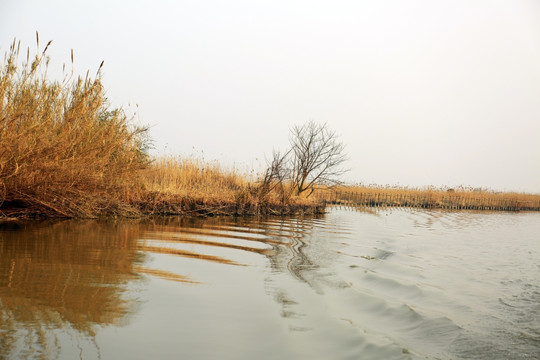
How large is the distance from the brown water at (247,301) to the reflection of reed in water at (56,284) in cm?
1

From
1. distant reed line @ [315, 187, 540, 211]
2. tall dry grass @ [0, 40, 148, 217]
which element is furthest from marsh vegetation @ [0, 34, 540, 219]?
distant reed line @ [315, 187, 540, 211]

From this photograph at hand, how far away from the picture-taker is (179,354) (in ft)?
9.68

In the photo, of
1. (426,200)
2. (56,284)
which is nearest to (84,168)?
(56,284)

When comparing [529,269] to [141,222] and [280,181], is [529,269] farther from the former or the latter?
[280,181]

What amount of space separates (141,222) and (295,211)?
347 inches

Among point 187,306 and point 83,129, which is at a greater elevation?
point 83,129

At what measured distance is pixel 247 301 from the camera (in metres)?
4.46

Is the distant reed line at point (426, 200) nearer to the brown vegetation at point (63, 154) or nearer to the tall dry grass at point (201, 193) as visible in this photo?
the tall dry grass at point (201, 193)

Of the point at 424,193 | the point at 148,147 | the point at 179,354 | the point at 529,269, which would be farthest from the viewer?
the point at 424,193

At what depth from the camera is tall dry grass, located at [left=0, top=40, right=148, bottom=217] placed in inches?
287

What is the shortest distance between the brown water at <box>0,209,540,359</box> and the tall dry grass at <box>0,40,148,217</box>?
951mm

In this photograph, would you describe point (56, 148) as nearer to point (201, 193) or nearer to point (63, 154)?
point (63, 154)

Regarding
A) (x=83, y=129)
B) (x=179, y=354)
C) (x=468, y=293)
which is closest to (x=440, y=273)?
(x=468, y=293)

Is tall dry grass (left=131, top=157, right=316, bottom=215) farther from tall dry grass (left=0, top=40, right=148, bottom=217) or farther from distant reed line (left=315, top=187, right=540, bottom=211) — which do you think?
distant reed line (left=315, top=187, right=540, bottom=211)
